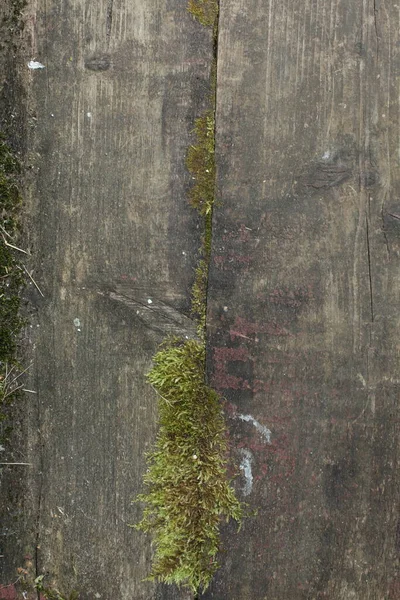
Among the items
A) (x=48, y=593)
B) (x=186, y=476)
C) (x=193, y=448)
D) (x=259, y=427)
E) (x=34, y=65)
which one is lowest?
(x=48, y=593)

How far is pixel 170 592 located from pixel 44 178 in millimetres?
2543

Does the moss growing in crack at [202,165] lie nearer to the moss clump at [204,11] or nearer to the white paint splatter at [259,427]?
the moss clump at [204,11]

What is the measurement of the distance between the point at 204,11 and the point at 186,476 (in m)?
2.72

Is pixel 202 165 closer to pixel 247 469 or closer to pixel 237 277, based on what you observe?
pixel 237 277

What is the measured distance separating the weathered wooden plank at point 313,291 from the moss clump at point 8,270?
1215 mm

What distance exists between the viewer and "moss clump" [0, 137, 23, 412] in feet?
10.3

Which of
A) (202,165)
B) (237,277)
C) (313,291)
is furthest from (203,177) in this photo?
(313,291)

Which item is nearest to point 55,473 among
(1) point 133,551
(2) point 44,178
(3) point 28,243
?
(1) point 133,551

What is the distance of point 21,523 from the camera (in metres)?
3.17

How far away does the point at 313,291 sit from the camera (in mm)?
3084

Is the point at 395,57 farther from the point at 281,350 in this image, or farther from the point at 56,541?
the point at 56,541

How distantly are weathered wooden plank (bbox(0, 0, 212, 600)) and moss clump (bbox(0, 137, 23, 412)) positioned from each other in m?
0.12

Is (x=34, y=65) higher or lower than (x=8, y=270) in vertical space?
higher

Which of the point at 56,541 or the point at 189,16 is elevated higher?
the point at 189,16
